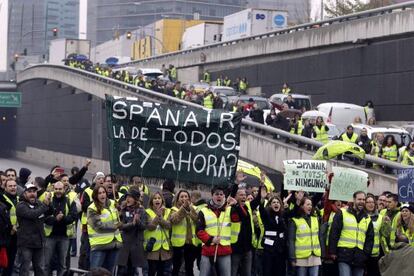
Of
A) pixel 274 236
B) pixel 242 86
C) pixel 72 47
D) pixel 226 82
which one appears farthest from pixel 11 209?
pixel 72 47

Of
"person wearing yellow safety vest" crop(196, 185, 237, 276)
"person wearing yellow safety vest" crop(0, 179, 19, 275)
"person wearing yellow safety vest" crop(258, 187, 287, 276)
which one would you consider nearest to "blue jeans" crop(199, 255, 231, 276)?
"person wearing yellow safety vest" crop(196, 185, 237, 276)

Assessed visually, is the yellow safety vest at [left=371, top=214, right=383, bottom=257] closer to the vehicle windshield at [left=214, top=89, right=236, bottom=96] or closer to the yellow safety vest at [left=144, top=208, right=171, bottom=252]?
the yellow safety vest at [left=144, top=208, right=171, bottom=252]

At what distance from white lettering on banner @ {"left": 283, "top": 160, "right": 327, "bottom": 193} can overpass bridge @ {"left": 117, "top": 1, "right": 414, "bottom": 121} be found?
20.6 metres

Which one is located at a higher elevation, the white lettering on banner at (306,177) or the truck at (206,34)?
the truck at (206,34)

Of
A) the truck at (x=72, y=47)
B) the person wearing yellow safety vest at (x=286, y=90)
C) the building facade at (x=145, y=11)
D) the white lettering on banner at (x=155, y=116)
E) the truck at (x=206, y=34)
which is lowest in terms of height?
the white lettering on banner at (x=155, y=116)

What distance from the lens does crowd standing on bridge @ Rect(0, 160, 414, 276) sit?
48.0ft

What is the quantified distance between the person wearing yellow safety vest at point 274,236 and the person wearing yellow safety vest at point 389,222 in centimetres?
129

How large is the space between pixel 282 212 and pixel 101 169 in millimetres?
43213

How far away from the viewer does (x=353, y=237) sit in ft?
47.9

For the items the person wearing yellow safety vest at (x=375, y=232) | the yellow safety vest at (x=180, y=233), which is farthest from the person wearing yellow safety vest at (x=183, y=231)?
the person wearing yellow safety vest at (x=375, y=232)

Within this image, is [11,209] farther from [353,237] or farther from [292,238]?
[353,237]

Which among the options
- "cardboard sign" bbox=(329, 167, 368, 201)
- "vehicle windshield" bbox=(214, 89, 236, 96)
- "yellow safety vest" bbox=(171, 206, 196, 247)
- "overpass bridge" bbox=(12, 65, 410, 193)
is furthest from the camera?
"vehicle windshield" bbox=(214, 89, 236, 96)

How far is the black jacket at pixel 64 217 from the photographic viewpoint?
49.9 ft

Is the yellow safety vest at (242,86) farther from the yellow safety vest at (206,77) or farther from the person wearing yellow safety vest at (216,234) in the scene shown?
the person wearing yellow safety vest at (216,234)
